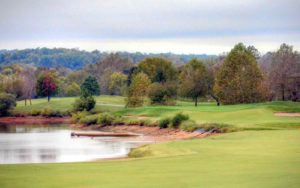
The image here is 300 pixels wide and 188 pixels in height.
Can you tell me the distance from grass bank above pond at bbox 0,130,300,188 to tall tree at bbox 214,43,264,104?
55.4 meters

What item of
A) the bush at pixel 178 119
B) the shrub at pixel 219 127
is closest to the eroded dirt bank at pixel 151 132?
the bush at pixel 178 119

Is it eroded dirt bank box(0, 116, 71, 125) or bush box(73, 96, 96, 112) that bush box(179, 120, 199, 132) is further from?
eroded dirt bank box(0, 116, 71, 125)

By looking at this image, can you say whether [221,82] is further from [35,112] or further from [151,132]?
[35,112]

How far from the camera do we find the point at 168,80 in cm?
12100

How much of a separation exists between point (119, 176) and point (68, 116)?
8848cm

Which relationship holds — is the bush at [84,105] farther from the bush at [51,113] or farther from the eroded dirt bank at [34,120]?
the bush at [51,113]

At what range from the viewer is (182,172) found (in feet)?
90.6

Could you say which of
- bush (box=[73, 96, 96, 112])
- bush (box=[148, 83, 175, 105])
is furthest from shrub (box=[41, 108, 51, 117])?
bush (box=[148, 83, 175, 105])

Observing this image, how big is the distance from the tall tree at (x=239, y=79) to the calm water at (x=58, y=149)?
104ft

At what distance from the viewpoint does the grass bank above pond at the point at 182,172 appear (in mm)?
A: 24422

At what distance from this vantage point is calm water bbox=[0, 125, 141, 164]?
45969mm

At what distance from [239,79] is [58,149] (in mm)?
44469

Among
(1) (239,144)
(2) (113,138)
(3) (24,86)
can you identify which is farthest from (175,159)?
(3) (24,86)

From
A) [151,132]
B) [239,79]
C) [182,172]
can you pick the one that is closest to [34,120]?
[239,79]
